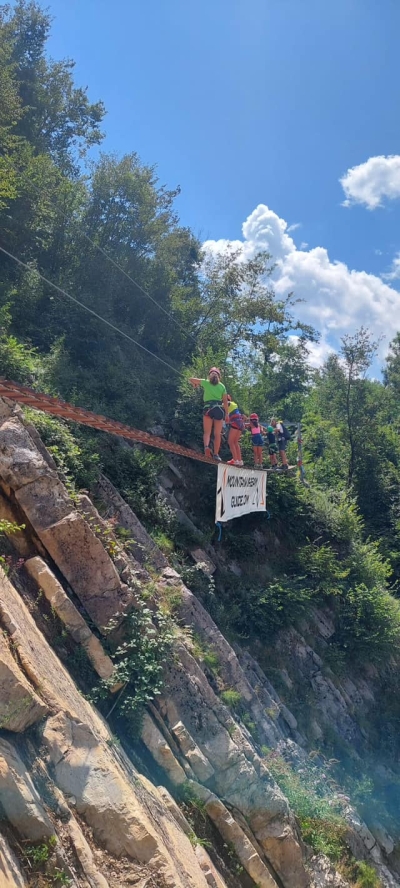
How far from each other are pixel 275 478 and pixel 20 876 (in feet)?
42.2

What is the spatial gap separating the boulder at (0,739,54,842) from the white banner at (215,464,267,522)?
6.11m

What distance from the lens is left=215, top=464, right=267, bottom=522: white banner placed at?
33.8ft

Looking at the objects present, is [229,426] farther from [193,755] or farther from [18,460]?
[193,755]

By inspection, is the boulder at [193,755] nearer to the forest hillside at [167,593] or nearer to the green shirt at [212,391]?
the forest hillside at [167,593]

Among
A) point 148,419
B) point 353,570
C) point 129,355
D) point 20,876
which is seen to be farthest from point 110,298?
point 20,876

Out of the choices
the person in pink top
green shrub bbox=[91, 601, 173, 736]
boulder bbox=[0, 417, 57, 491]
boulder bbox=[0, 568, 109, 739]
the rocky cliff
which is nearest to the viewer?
the rocky cliff

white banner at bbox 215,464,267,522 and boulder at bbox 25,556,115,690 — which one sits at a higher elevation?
white banner at bbox 215,464,267,522

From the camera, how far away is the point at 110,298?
22125 mm

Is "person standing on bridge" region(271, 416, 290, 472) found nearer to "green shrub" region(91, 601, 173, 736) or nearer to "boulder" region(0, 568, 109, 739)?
"green shrub" region(91, 601, 173, 736)

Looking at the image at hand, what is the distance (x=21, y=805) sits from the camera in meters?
4.13

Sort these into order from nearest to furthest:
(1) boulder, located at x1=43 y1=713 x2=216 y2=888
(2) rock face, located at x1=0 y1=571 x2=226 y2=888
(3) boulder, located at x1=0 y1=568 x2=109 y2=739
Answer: (2) rock face, located at x1=0 y1=571 x2=226 y2=888, (1) boulder, located at x1=43 y1=713 x2=216 y2=888, (3) boulder, located at x1=0 y1=568 x2=109 y2=739

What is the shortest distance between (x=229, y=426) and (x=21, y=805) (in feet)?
32.8

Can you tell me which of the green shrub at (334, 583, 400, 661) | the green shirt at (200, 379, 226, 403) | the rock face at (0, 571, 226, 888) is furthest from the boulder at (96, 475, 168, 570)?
the green shrub at (334, 583, 400, 661)

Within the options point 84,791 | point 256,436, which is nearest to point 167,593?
point 84,791
